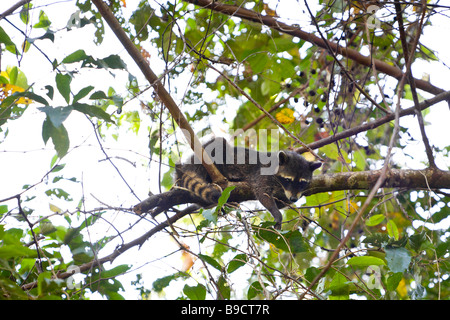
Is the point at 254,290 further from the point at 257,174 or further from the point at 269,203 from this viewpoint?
the point at 257,174

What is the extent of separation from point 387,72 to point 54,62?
3.61m

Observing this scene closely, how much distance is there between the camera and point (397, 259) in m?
2.47

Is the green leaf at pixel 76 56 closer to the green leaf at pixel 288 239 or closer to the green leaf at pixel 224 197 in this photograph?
the green leaf at pixel 224 197

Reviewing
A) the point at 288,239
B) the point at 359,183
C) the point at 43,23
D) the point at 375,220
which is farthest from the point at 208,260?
the point at 43,23

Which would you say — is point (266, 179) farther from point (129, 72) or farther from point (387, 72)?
point (129, 72)

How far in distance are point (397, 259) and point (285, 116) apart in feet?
9.19

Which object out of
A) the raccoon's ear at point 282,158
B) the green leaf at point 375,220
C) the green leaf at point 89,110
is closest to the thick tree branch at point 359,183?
the green leaf at point 375,220

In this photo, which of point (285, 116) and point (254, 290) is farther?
point (285, 116)

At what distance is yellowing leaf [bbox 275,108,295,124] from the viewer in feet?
16.4

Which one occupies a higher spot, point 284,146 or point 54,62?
point 284,146

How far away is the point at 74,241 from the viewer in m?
3.29

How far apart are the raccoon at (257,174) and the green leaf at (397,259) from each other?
60.7 inches

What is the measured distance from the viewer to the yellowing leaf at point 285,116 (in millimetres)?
4984
